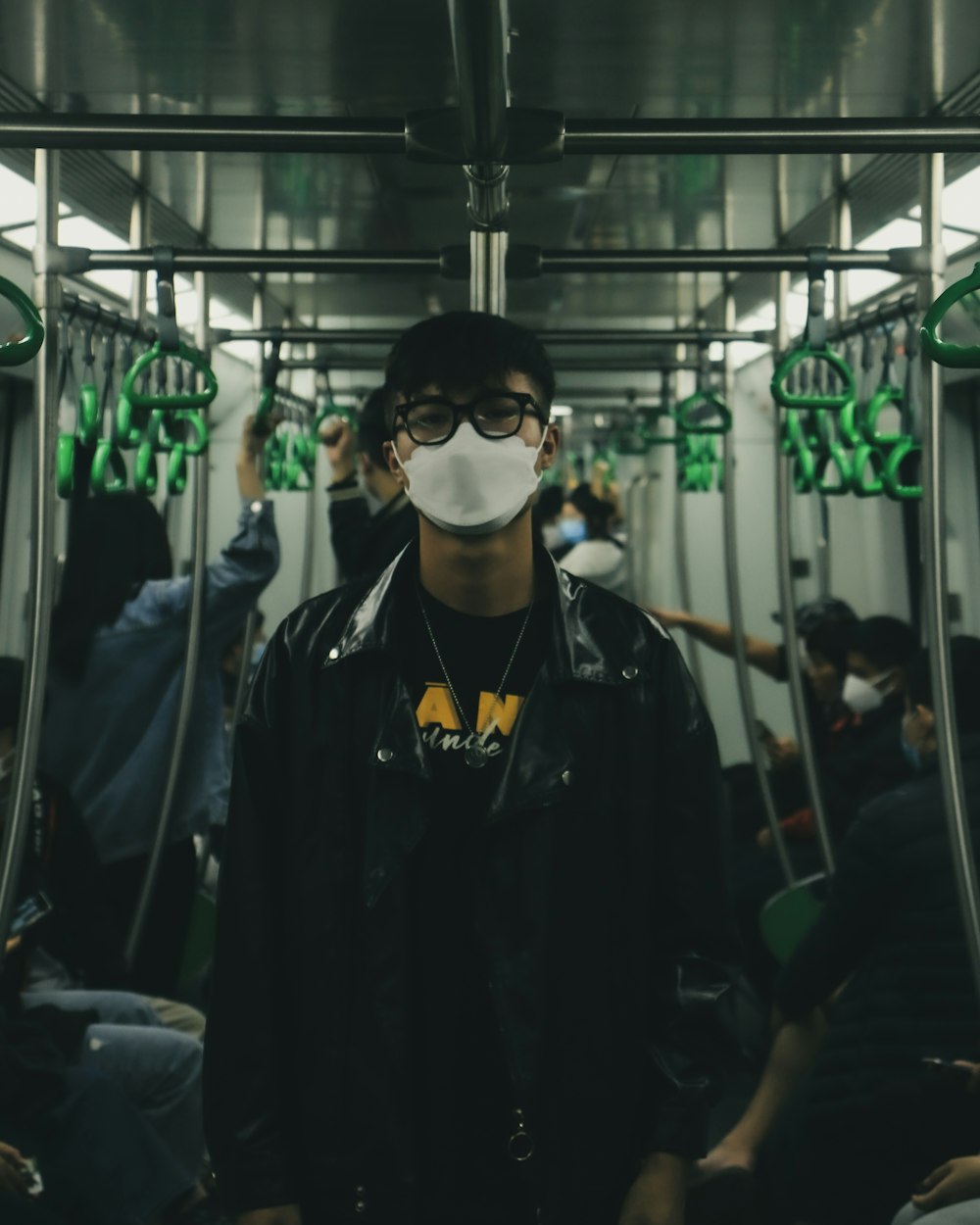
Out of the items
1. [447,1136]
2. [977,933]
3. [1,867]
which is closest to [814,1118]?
[977,933]

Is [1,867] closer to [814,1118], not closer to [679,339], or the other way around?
[814,1118]

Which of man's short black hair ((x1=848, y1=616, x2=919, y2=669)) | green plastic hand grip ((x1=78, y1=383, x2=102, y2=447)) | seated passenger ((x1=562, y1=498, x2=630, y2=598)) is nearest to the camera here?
green plastic hand grip ((x1=78, y1=383, x2=102, y2=447))

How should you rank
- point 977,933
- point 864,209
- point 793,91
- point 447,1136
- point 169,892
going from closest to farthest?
point 447,1136
point 977,933
point 793,91
point 169,892
point 864,209

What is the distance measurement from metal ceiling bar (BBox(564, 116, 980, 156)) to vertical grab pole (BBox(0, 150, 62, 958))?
111 centimetres

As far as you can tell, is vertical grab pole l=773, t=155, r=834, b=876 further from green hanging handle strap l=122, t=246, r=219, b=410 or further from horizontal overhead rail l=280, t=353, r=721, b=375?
green hanging handle strap l=122, t=246, r=219, b=410

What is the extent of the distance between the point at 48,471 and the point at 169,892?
1.67 meters

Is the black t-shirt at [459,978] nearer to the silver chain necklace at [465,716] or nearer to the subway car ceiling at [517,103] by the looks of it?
the silver chain necklace at [465,716]

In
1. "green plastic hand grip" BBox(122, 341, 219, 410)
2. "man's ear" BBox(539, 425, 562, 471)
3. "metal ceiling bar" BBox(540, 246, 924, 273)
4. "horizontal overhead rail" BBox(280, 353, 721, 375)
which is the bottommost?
"man's ear" BBox(539, 425, 562, 471)

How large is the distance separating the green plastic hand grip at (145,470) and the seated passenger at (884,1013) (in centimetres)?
181

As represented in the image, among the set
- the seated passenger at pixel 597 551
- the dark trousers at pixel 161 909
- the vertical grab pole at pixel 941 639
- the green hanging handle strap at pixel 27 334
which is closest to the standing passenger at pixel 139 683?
the dark trousers at pixel 161 909

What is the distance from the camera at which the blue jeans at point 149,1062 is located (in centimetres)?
308

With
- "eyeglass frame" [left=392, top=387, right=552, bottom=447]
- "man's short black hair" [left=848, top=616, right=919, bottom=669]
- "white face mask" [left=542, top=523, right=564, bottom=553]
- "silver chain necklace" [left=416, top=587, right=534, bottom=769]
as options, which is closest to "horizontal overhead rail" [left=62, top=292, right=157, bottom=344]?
"eyeglass frame" [left=392, top=387, right=552, bottom=447]

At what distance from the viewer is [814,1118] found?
2.53 metres

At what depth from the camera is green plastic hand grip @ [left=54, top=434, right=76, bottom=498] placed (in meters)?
3.05
